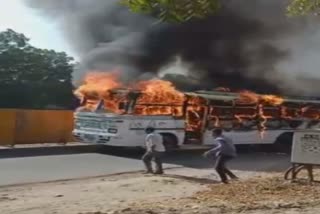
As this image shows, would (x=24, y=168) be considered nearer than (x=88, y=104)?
Yes

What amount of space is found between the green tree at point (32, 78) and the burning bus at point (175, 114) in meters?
19.5

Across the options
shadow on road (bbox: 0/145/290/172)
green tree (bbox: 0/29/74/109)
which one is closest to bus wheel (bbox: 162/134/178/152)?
shadow on road (bbox: 0/145/290/172)

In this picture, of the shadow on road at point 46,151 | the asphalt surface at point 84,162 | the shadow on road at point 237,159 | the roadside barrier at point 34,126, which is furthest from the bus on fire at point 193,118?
the roadside barrier at point 34,126

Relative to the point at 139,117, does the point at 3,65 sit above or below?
above

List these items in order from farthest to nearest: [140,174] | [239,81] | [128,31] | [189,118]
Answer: [239,81] → [128,31] → [189,118] → [140,174]

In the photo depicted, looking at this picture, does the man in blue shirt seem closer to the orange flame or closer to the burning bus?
the burning bus

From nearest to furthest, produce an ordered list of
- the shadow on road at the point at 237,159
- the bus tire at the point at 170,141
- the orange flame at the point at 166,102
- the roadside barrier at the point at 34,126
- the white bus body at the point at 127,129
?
1. the shadow on road at the point at 237,159
2. the white bus body at the point at 127,129
3. the orange flame at the point at 166,102
4. the bus tire at the point at 170,141
5. the roadside barrier at the point at 34,126

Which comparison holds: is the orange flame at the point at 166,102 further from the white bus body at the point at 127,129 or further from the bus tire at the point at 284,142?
the bus tire at the point at 284,142

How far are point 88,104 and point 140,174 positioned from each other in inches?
219

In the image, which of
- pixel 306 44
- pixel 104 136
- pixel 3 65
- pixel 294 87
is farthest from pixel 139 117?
pixel 3 65

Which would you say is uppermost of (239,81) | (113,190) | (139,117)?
(239,81)

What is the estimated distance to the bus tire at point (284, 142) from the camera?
22.9m

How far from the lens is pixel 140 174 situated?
615 inches

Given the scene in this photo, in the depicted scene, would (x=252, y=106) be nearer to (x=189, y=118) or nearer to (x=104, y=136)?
(x=189, y=118)
